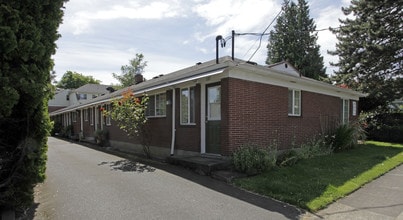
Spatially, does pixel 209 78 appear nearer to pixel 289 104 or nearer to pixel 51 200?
pixel 289 104

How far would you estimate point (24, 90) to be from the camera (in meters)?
4.60

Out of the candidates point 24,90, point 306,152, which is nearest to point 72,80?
point 306,152

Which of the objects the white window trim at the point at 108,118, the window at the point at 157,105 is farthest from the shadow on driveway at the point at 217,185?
the white window trim at the point at 108,118

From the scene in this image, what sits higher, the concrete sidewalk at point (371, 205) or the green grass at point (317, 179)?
the green grass at point (317, 179)

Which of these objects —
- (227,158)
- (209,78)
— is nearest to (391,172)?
(227,158)

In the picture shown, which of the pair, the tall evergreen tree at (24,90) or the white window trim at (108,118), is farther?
the white window trim at (108,118)

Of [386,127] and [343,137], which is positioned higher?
[386,127]

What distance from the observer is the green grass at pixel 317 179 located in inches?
251

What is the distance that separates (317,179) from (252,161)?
1.72 m

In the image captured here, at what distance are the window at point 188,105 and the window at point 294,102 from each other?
12.9 feet

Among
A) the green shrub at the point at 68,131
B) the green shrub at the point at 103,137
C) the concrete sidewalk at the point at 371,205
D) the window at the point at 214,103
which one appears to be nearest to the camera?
the concrete sidewalk at the point at 371,205

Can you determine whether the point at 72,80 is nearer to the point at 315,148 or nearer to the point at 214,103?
the point at 214,103

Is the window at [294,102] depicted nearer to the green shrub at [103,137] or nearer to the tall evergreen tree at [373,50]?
the tall evergreen tree at [373,50]

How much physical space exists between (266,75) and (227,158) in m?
3.26
